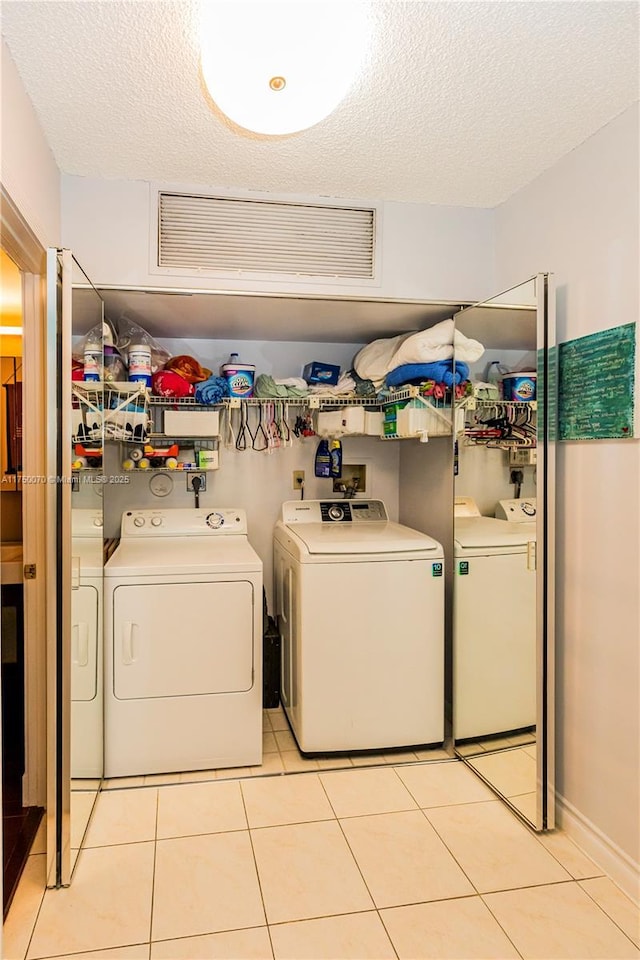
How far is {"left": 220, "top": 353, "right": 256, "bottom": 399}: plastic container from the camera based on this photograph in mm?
3203

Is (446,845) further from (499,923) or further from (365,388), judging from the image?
(365,388)

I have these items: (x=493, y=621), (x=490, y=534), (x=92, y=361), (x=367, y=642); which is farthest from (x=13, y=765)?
(x=490, y=534)

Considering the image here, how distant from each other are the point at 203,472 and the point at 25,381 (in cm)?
131

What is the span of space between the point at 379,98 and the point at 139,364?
5.15 feet

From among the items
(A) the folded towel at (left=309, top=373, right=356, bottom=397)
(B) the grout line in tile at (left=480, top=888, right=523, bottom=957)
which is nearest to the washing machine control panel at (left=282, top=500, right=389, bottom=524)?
(A) the folded towel at (left=309, top=373, right=356, bottom=397)

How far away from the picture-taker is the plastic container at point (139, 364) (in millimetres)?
2996

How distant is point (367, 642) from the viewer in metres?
2.88

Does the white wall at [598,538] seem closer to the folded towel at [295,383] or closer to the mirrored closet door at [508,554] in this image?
Answer: the mirrored closet door at [508,554]

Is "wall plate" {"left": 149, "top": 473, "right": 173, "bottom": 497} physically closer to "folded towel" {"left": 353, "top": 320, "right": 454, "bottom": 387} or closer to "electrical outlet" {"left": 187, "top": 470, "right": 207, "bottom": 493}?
"electrical outlet" {"left": 187, "top": 470, "right": 207, "bottom": 493}

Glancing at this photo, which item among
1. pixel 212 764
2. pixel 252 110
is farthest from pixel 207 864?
pixel 252 110

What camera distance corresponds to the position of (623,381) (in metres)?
2.04

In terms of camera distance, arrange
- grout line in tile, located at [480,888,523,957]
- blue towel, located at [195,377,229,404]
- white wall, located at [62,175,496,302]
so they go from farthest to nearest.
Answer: blue towel, located at [195,377,229,404]
white wall, located at [62,175,496,302]
grout line in tile, located at [480,888,523,957]

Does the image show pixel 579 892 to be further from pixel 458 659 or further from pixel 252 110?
pixel 252 110

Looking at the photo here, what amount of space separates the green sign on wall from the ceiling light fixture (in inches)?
45.5
